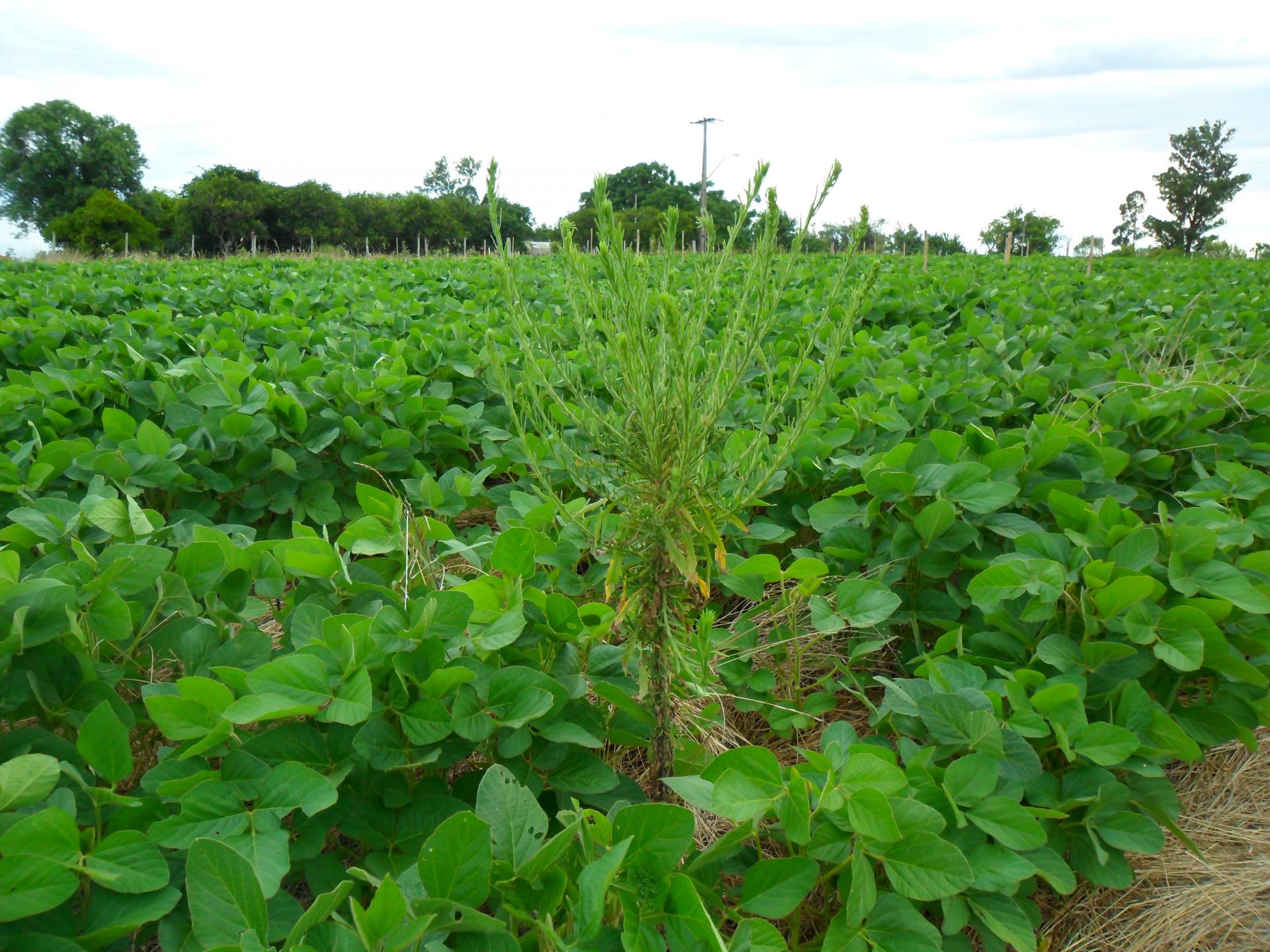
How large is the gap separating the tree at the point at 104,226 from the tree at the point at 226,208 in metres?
2.88

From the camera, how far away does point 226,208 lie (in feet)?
159

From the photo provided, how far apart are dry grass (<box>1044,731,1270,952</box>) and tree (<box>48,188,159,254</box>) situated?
176ft

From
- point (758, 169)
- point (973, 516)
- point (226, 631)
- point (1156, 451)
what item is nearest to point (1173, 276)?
point (1156, 451)

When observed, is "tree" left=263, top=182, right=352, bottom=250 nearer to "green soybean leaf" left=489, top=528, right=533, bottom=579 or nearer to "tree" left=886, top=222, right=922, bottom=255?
"tree" left=886, top=222, right=922, bottom=255

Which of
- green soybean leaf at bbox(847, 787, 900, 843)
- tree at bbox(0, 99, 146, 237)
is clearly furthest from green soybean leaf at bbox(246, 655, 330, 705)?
tree at bbox(0, 99, 146, 237)

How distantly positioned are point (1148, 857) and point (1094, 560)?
831mm

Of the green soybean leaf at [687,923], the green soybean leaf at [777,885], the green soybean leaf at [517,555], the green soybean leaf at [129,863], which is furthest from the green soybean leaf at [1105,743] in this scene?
the green soybean leaf at [129,863]

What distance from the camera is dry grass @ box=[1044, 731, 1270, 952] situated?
1.87m

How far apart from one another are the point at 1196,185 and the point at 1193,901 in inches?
3221

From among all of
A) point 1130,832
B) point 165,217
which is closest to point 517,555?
point 1130,832

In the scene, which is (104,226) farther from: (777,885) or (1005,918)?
(1005,918)

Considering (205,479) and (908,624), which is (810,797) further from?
(205,479)

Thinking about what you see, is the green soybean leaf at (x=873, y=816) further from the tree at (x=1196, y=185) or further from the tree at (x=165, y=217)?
the tree at (x=1196, y=185)

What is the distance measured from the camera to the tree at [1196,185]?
64812mm
